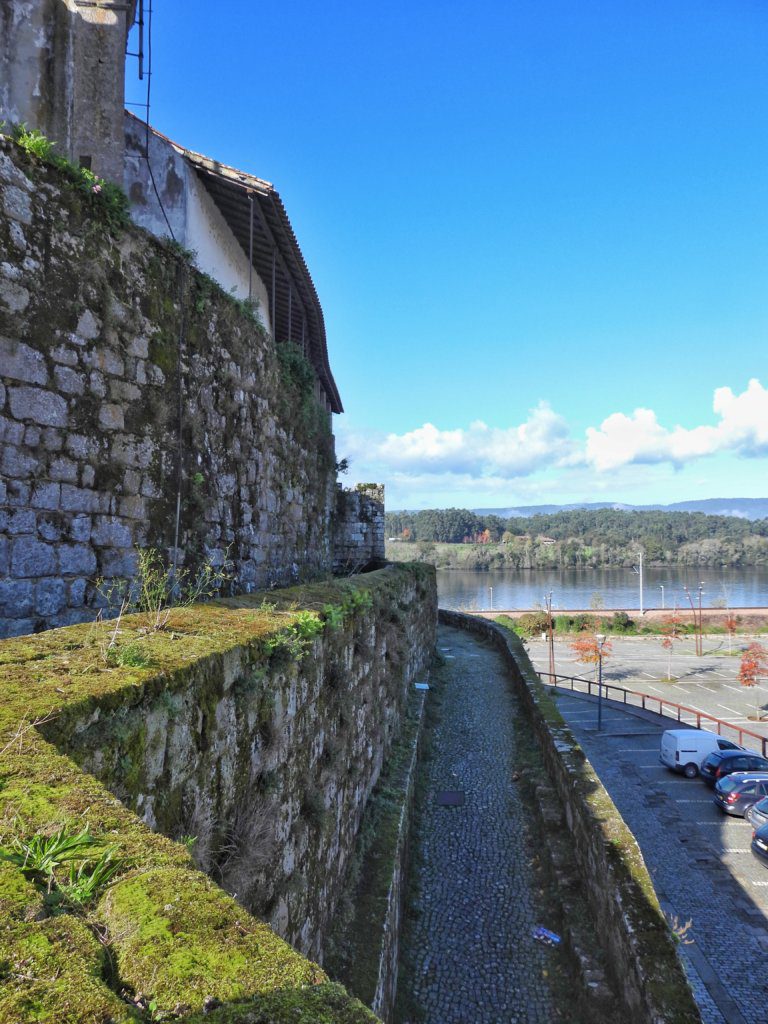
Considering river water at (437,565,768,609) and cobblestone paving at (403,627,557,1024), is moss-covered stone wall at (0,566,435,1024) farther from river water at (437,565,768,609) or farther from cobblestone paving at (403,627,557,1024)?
river water at (437,565,768,609)

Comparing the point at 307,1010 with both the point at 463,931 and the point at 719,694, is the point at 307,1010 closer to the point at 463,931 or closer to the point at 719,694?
the point at 463,931

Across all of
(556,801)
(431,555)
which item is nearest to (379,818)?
(556,801)

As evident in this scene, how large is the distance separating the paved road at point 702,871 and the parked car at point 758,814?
38cm

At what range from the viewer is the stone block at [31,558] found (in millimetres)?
4449

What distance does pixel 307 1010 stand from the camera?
1.22 meters

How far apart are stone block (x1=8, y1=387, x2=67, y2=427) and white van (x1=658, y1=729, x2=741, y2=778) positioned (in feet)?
73.3

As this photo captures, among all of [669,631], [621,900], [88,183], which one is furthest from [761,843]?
[669,631]

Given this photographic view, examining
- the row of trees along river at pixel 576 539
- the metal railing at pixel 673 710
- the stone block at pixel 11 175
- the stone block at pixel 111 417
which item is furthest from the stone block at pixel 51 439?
the row of trees along river at pixel 576 539

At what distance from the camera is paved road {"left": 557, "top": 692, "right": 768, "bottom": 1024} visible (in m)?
10.5

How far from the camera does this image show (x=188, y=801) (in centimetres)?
281

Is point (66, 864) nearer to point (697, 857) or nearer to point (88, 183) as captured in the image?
point (88, 183)

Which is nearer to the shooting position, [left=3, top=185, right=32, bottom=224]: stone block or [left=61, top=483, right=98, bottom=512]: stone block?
[left=3, top=185, right=32, bottom=224]: stone block

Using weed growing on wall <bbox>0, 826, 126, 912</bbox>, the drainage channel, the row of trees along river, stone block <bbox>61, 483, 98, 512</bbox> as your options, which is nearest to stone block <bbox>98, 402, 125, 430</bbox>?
stone block <bbox>61, 483, 98, 512</bbox>

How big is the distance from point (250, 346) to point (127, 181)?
13.3ft
